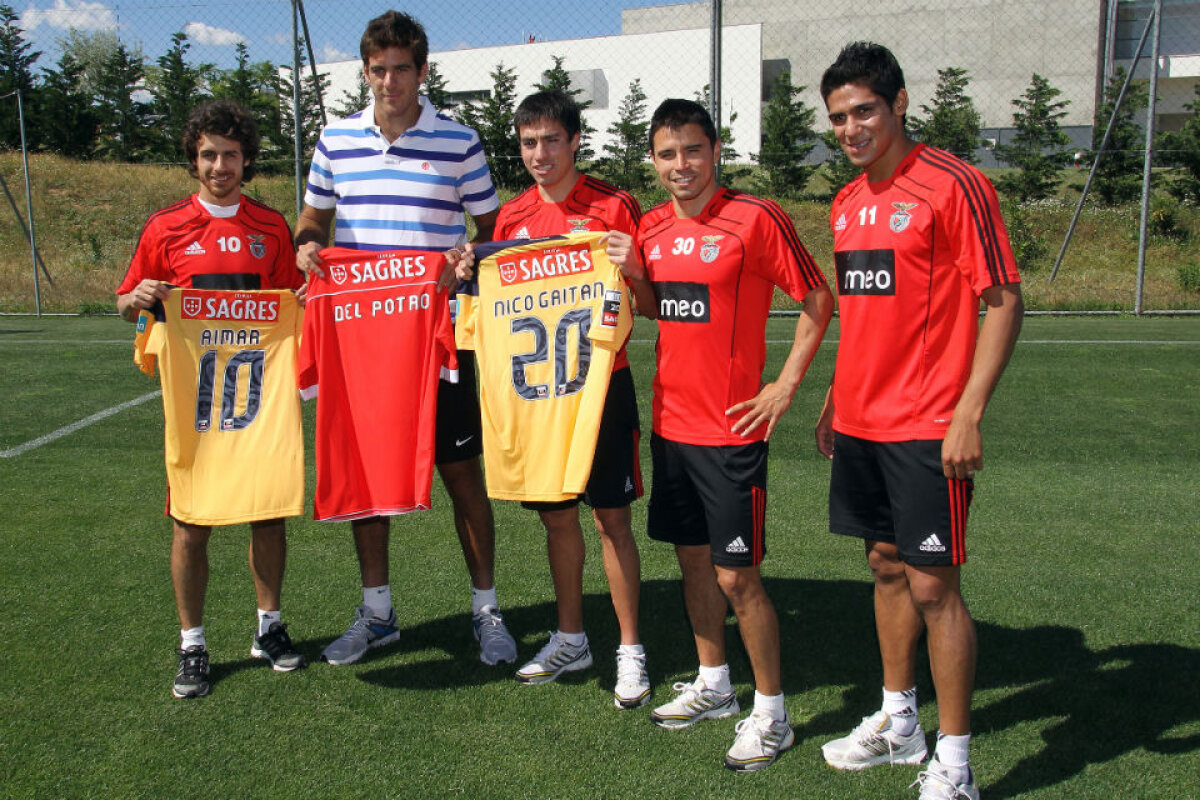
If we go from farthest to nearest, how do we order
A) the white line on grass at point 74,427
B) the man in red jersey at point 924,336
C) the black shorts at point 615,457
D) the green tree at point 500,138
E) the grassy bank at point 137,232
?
the grassy bank at point 137,232 < the green tree at point 500,138 < the white line on grass at point 74,427 < the black shorts at point 615,457 < the man in red jersey at point 924,336

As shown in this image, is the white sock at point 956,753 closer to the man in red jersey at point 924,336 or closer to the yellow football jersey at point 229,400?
the man in red jersey at point 924,336

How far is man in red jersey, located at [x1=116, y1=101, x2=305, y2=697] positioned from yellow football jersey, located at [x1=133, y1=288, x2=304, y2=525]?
129mm

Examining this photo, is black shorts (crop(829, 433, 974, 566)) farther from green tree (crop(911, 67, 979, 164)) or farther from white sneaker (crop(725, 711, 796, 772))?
green tree (crop(911, 67, 979, 164))

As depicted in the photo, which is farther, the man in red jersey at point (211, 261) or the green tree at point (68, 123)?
the green tree at point (68, 123)

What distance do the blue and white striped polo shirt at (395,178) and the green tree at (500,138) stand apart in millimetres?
11999

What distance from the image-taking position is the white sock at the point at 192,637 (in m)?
3.82

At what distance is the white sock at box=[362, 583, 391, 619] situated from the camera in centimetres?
420

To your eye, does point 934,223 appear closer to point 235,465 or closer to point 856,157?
point 856,157

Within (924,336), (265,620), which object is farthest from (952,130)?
(265,620)

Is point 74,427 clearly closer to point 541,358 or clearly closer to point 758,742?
point 541,358

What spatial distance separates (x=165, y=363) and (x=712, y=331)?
2112mm

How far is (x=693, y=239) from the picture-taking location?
3.26 metres

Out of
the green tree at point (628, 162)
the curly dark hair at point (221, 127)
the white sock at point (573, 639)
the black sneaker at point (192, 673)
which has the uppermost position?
the green tree at point (628, 162)

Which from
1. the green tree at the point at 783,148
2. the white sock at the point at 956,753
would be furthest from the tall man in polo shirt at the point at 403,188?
the green tree at the point at 783,148
